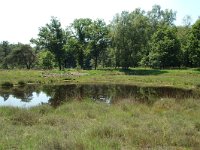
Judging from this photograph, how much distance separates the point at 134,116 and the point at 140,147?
621cm

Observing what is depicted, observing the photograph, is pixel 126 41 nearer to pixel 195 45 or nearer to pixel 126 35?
pixel 126 35

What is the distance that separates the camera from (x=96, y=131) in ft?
41.6

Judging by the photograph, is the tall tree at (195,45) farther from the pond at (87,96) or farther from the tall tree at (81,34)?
the pond at (87,96)

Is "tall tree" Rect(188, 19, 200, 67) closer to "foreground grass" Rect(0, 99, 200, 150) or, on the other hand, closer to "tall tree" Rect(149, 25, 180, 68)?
"tall tree" Rect(149, 25, 180, 68)

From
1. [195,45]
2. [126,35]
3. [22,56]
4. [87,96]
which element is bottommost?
[87,96]

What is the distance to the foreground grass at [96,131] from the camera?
35.8ft

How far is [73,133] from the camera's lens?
12.6 m

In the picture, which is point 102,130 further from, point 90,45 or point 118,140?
point 90,45


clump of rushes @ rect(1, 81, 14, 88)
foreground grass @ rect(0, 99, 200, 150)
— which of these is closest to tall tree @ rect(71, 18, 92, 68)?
clump of rushes @ rect(1, 81, 14, 88)

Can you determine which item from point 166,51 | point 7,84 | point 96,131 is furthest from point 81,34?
point 96,131

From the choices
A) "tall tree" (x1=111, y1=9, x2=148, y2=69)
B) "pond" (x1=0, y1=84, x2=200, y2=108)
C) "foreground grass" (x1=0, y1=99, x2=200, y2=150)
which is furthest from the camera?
"tall tree" (x1=111, y1=9, x2=148, y2=69)

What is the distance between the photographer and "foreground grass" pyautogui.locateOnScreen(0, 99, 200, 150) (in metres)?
10.9

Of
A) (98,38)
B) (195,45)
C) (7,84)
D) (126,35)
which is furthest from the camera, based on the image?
(98,38)

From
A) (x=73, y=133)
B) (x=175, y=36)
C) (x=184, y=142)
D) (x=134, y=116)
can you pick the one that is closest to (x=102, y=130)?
(x=73, y=133)
